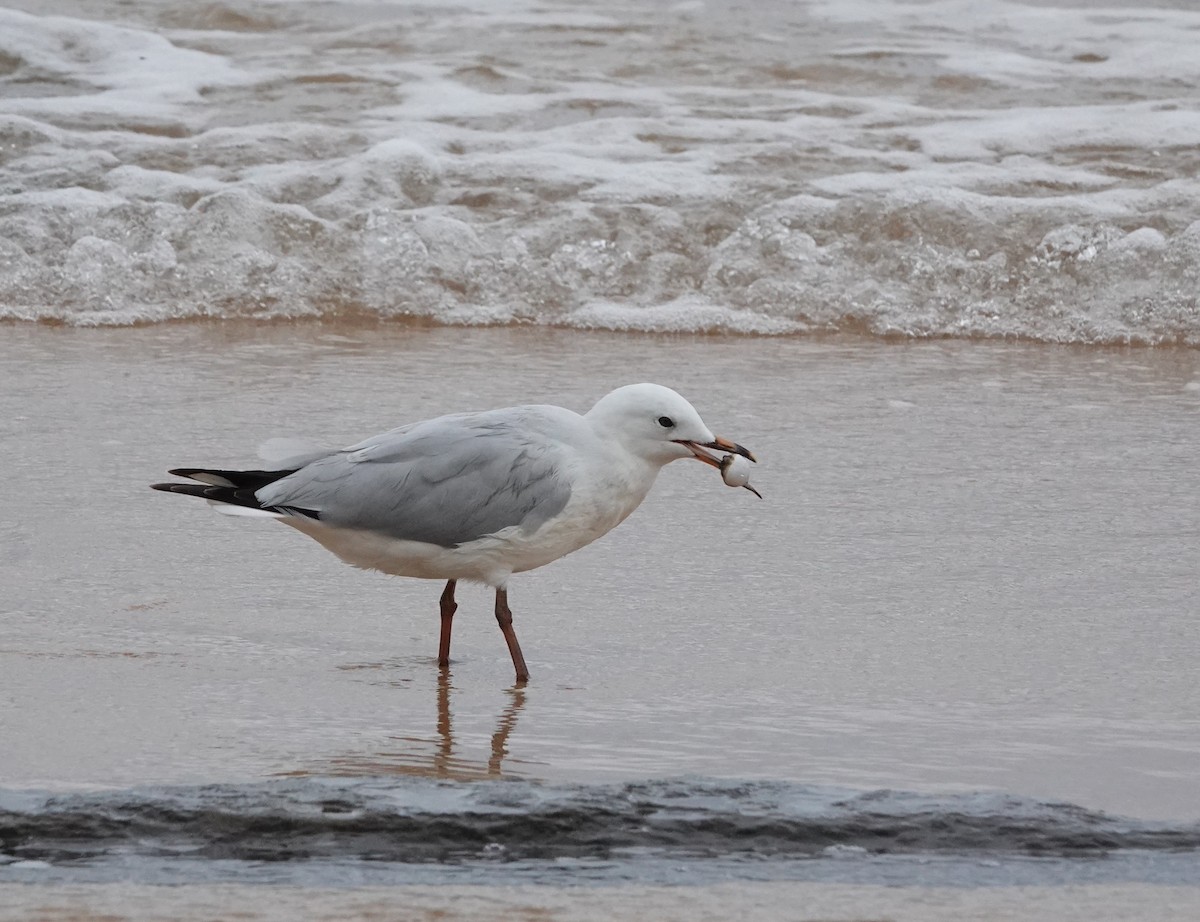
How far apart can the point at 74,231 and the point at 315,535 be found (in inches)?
169

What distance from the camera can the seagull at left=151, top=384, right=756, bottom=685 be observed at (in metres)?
3.36

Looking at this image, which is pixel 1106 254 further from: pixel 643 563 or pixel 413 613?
pixel 413 613

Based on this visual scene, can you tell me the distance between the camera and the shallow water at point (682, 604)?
2.81 meters

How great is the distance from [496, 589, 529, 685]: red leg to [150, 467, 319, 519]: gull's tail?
0.40 m

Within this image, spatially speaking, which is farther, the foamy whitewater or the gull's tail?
the foamy whitewater

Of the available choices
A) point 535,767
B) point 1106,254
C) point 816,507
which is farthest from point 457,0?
point 535,767

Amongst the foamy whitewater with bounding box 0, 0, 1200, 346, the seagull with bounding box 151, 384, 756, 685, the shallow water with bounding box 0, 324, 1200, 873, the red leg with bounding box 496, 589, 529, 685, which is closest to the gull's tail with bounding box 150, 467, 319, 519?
the seagull with bounding box 151, 384, 756, 685

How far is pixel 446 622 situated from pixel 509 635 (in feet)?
0.52

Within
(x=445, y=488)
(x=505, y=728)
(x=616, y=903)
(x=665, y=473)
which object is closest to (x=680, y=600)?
(x=445, y=488)

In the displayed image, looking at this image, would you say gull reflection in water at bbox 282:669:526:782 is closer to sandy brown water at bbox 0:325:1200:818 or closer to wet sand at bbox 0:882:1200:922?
sandy brown water at bbox 0:325:1200:818

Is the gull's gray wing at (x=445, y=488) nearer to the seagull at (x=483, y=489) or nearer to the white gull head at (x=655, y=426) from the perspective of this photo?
the seagull at (x=483, y=489)

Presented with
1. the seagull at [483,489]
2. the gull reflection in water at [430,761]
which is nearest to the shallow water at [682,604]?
the gull reflection in water at [430,761]

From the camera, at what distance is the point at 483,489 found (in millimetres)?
3371

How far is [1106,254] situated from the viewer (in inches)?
276
